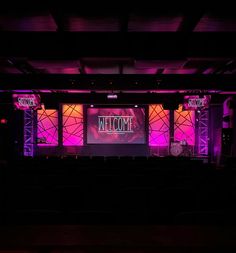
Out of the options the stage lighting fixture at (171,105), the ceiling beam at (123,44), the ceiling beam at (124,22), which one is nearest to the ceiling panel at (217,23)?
the ceiling beam at (123,44)

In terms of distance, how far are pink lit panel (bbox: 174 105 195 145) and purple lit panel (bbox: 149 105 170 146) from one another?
53cm

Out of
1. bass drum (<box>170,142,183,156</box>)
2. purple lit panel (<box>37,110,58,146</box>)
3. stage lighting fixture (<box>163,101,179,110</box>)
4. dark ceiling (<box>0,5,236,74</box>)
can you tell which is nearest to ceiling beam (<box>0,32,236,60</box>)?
dark ceiling (<box>0,5,236,74</box>)

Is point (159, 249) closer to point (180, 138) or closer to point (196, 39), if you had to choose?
point (196, 39)

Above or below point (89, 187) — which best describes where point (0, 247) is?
above

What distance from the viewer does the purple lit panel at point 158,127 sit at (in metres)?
17.6

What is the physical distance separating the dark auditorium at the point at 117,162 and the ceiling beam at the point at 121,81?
0.03m

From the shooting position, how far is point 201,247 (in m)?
1.41

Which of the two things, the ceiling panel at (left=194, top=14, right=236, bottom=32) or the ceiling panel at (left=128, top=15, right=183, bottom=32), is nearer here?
the ceiling panel at (left=194, top=14, right=236, bottom=32)

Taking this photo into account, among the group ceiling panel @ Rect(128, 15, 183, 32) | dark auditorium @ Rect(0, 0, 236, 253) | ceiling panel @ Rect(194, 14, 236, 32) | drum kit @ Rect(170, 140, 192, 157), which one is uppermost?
ceiling panel @ Rect(128, 15, 183, 32)

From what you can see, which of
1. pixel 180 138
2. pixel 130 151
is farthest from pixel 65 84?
pixel 180 138

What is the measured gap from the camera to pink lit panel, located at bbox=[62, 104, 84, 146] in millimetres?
17609

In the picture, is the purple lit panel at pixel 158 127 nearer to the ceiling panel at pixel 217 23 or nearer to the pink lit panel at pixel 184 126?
the pink lit panel at pixel 184 126

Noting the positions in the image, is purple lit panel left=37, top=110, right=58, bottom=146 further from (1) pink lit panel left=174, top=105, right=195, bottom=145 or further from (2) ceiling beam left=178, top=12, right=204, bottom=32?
(2) ceiling beam left=178, top=12, right=204, bottom=32

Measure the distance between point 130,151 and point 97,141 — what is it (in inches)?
80.9
